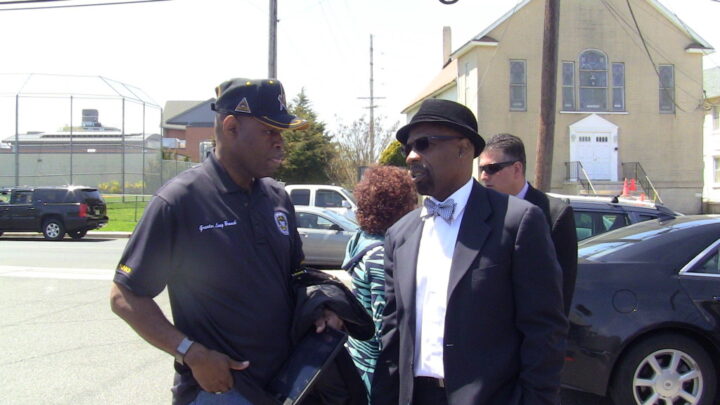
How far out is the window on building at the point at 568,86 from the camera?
28812mm

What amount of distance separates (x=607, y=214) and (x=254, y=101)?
649 cm

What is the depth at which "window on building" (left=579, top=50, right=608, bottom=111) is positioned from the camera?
94.9ft

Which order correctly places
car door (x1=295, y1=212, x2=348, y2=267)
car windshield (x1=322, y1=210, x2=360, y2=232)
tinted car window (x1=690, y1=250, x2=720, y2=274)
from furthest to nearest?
car windshield (x1=322, y1=210, x2=360, y2=232) → car door (x1=295, y1=212, x2=348, y2=267) → tinted car window (x1=690, y1=250, x2=720, y2=274)

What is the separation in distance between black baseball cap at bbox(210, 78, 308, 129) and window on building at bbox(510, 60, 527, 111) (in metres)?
27.4

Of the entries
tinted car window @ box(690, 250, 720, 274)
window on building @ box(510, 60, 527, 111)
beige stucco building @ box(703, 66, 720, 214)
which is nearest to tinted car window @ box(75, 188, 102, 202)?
window on building @ box(510, 60, 527, 111)

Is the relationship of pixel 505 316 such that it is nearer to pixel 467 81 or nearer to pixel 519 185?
pixel 519 185

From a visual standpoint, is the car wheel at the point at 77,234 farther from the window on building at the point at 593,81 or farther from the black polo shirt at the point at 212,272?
the window on building at the point at 593,81

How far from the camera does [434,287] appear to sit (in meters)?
2.26

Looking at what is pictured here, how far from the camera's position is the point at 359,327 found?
255cm

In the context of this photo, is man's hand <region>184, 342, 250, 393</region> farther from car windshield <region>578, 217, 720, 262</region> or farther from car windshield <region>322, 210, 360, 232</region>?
car windshield <region>322, 210, 360, 232</region>

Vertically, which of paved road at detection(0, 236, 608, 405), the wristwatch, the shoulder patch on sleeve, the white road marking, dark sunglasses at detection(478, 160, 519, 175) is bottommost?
paved road at detection(0, 236, 608, 405)

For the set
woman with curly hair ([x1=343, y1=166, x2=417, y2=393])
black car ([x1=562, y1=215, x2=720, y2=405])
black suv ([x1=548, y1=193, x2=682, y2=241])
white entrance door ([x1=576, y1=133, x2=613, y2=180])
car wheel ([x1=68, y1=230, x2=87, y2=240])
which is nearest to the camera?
woman with curly hair ([x1=343, y1=166, x2=417, y2=393])

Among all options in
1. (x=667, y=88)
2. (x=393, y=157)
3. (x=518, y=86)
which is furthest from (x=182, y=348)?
(x=667, y=88)

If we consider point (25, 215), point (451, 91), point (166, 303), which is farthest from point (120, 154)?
point (166, 303)
